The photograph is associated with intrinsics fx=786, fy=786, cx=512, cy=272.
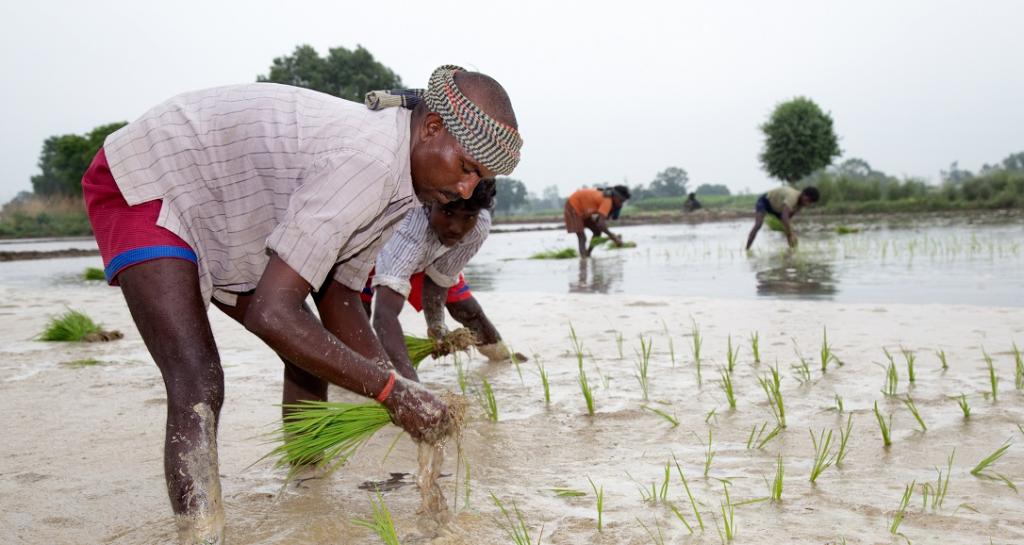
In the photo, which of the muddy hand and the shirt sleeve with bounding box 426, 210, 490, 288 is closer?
the muddy hand

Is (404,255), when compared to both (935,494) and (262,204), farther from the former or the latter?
(935,494)

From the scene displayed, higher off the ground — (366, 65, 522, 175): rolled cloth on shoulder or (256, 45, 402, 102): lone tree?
(256, 45, 402, 102): lone tree

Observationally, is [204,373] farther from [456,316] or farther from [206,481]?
[456,316]

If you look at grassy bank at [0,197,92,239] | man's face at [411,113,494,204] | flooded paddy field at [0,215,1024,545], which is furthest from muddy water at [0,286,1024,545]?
grassy bank at [0,197,92,239]

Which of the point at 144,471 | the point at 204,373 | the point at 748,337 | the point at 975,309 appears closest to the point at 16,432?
the point at 144,471

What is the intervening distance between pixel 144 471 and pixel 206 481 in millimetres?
923

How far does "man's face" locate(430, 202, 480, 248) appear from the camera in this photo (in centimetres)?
373

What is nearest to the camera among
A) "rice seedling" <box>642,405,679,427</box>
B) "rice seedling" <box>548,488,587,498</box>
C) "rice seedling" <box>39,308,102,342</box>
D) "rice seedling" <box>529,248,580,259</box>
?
"rice seedling" <box>548,488,587,498</box>

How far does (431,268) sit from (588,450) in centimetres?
167

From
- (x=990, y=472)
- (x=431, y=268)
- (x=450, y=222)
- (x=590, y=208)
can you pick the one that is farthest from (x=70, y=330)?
(x=590, y=208)

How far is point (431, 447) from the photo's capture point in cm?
201

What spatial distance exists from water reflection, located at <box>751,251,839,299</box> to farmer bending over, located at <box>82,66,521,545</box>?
214 inches

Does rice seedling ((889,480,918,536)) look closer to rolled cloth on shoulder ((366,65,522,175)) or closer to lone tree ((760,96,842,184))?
rolled cloth on shoulder ((366,65,522,175))

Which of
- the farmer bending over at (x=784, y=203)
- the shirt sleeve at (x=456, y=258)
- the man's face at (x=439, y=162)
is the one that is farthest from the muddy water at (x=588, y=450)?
the farmer bending over at (x=784, y=203)
